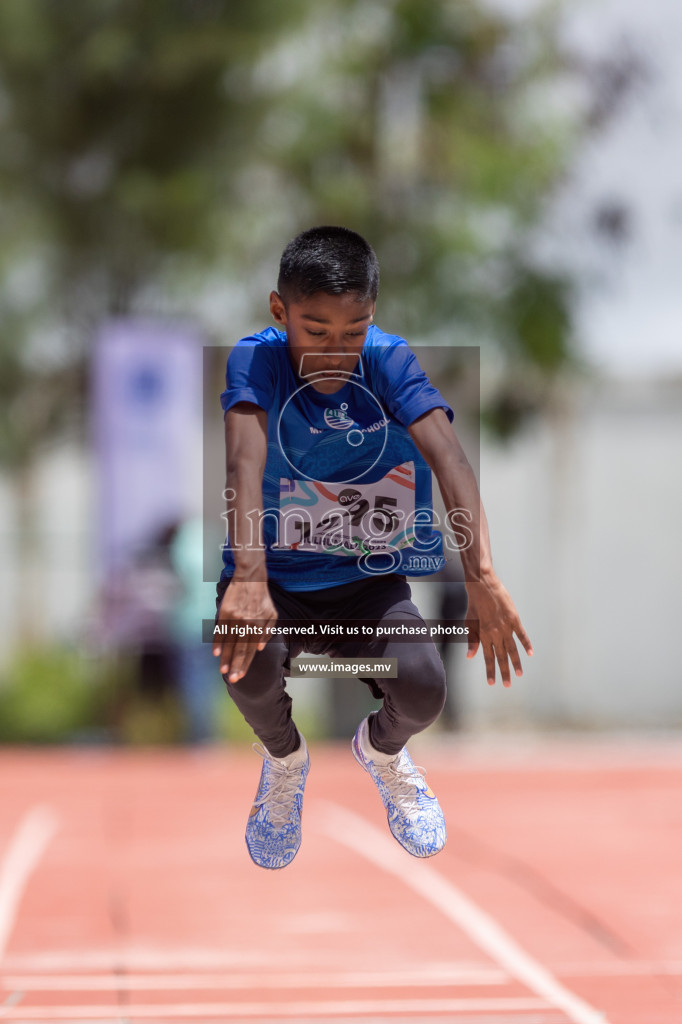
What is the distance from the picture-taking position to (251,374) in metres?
4.00

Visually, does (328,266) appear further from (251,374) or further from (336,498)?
(336,498)

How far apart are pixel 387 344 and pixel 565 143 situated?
15.2 meters

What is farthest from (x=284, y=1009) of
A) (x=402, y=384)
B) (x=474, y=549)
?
(x=402, y=384)

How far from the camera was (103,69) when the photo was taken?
18188 mm

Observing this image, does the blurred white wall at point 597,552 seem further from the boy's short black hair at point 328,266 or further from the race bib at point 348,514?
the boy's short black hair at point 328,266

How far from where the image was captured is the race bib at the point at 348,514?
4.17 metres

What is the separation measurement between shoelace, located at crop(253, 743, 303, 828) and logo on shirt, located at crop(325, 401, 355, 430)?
1300mm

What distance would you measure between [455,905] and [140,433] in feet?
22.3

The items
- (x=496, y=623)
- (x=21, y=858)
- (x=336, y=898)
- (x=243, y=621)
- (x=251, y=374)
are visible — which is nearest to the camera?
(x=243, y=621)

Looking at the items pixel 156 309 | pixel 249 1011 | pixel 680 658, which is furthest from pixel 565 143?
pixel 249 1011

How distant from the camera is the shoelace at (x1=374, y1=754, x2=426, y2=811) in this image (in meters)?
4.75

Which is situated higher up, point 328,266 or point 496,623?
point 328,266

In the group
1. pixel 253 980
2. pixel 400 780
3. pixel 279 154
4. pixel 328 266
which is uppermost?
pixel 279 154

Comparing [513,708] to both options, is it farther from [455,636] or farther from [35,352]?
[455,636]
